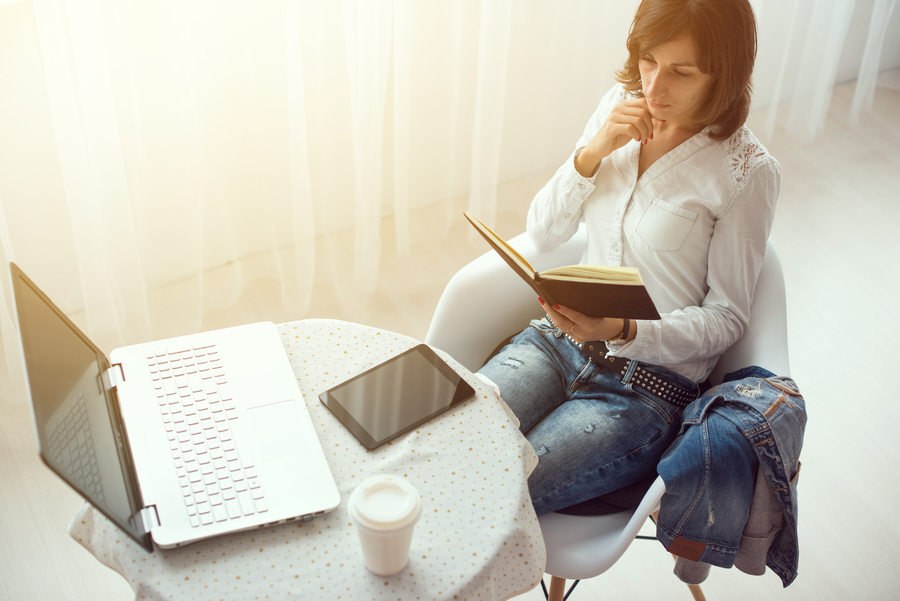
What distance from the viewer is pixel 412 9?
7.09 ft

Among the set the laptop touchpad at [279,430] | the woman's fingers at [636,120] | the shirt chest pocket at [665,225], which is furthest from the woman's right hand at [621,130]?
the laptop touchpad at [279,430]

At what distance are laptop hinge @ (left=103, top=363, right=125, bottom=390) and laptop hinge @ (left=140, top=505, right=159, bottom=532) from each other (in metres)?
0.24

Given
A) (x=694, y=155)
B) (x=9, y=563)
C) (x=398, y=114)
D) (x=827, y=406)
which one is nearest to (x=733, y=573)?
(x=827, y=406)

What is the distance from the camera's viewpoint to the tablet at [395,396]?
115 centimetres

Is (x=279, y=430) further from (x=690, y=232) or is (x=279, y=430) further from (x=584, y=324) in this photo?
(x=690, y=232)

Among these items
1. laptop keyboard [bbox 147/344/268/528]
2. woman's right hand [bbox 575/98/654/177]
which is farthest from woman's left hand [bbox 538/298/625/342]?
laptop keyboard [bbox 147/344/268/528]

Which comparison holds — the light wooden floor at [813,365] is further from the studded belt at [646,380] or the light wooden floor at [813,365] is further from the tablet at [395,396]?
the tablet at [395,396]

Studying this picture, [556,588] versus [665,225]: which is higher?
[665,225]

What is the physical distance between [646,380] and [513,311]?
342mm

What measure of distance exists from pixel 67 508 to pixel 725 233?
1.58 metres

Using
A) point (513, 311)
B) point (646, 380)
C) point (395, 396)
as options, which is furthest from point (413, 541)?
point (513, 311)

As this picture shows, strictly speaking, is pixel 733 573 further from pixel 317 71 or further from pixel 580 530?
pixel 317 71

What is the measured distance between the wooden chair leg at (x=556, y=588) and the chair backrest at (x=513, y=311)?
1.48 ft

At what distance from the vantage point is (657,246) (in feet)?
4.64
